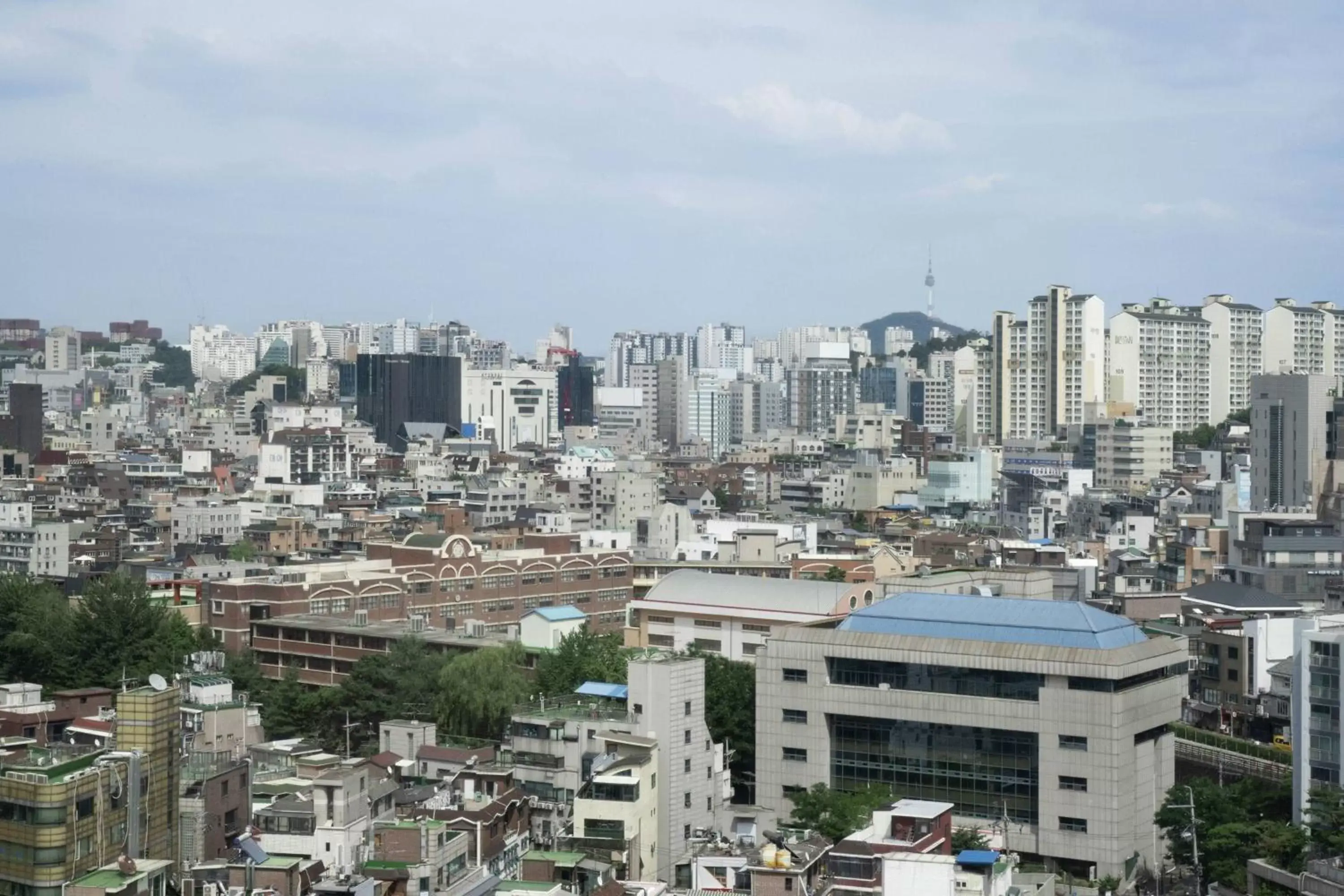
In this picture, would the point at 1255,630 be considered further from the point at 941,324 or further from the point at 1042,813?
the point at 941,324

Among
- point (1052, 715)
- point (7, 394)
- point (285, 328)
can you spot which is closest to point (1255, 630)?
point (1052, 715)

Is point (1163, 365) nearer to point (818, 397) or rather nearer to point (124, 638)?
point (818, 397)

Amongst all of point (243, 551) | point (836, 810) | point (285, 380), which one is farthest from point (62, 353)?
Answer: point (836, 810)

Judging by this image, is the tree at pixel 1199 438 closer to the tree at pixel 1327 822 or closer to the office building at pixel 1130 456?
the office building at pixel 1130 456

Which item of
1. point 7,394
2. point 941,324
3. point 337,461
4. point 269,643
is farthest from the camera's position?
point 941,324

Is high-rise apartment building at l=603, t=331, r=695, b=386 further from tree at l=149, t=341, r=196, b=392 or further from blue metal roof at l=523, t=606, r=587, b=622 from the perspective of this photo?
blue metal roof at l=523, t=606, r=587, b=622

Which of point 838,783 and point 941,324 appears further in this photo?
point 941,324

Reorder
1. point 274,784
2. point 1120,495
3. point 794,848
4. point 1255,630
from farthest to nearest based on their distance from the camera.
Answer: point 1120,495
point 1255,630
point 274,784
point 794,848

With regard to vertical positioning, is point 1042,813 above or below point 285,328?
below
